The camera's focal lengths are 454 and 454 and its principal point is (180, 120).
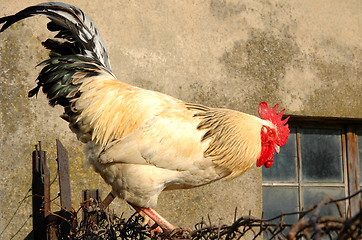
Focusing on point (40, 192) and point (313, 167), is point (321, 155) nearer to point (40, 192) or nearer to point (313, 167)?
point (313, 167)

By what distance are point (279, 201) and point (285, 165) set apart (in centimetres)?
39

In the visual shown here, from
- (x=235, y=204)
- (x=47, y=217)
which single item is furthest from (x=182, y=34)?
(x=47, y=217)

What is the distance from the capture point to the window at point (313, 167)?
4.81 m

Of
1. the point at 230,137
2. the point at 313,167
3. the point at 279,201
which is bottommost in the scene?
the point at 279,201

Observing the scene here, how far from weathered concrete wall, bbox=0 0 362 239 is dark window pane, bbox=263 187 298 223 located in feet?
1.10

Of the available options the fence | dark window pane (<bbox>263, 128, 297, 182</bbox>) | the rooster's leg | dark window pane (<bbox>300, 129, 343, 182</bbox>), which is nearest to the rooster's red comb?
the fence

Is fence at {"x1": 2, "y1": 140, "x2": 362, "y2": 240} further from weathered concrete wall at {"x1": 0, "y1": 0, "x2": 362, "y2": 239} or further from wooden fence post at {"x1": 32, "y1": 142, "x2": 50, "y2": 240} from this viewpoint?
weathered concrete wall at {"x1": 0, "y1": 0, "x2": 362, "y2": 239}

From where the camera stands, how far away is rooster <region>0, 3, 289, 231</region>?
2799 millimetres

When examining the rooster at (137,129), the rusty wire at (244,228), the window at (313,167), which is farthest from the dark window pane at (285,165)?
the rusty wire at (244,228)

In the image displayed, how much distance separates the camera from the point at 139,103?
3000mm

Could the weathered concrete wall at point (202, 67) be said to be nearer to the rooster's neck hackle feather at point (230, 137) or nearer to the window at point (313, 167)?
the window at point (313, 167)

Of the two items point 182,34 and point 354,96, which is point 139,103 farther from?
point 354,96

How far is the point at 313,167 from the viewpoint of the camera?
16.3ft

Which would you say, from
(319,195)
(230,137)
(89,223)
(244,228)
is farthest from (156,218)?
(319,195)
